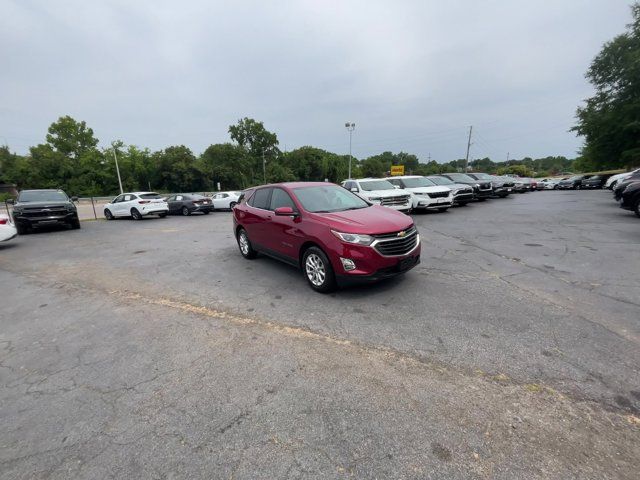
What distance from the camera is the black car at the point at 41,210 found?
38.7 ft

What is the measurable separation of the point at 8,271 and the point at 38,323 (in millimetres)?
4187

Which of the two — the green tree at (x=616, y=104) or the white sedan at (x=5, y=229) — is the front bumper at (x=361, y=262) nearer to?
the white sedan at (x=5, y=229)

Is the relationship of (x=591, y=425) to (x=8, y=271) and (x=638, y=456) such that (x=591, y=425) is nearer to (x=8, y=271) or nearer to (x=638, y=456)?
(x=638, y=456)

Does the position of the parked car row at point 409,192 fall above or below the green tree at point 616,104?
below

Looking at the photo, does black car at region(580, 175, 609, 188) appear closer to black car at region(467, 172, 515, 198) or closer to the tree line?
black car at region(467, 172, 515, 198)

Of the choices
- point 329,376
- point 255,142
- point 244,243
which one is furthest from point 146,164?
point 329,376

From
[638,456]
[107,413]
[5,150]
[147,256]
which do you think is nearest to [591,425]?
[638,456]

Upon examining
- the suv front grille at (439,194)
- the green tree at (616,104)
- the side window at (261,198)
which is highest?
the green tree at (616,104)

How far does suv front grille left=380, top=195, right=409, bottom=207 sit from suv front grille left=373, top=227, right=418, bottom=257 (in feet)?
26.9

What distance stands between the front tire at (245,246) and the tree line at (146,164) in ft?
147

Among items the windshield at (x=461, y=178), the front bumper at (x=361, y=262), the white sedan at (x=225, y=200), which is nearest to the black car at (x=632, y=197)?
the windshield at (x=461, y=178)

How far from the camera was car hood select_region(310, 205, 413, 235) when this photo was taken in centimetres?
435

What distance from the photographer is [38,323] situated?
4.18 m

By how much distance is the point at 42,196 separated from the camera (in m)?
12.8
